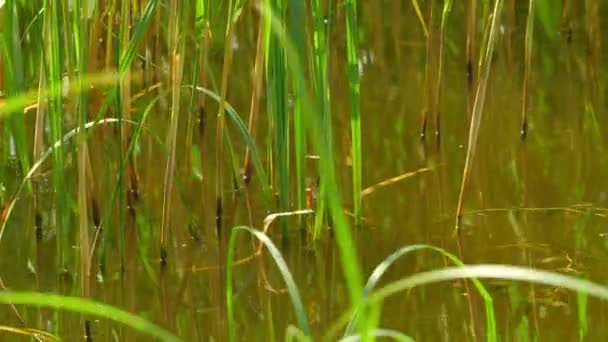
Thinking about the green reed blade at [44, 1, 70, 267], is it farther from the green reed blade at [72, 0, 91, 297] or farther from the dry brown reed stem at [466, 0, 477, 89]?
the dry brown reed stem at [466, 0, 477, 89]

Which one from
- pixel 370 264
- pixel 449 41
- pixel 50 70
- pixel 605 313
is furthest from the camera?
pixel 449 41

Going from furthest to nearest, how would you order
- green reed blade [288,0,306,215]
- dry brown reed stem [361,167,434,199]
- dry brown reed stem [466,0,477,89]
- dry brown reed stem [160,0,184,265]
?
1. dry brown reed stem [466,0,477,89]
2. dry brown reed stem [361,167,434,199]
3. dry brown reed stem [160,0,184,265]
4. green reed blade [288,0,306,215]

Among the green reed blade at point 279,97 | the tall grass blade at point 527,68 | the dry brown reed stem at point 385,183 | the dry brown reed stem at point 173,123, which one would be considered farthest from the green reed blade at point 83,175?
the tall grass blade at point 527,68

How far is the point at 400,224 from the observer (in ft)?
7.51

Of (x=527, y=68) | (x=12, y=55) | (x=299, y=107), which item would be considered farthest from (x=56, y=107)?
(x=527, y=68)

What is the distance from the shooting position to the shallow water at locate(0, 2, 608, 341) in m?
1.91

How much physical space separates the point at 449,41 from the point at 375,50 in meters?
0.19

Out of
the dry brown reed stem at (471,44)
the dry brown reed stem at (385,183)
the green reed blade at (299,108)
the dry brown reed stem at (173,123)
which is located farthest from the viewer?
the dry brown reed stem at (471,44)

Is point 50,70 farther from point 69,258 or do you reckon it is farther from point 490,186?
point 490,186

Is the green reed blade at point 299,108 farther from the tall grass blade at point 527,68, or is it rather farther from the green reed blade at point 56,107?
the tall grass blade at point 527,68

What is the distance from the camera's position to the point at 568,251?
6.86 ft

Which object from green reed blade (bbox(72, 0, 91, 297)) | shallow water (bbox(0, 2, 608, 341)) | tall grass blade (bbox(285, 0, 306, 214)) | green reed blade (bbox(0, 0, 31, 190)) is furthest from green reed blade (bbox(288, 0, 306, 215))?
green reed blade (bbox(0, 0, 31, 190))

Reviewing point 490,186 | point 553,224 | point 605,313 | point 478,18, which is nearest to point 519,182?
point 490,186

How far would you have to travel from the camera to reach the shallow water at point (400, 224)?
191 centimetres
